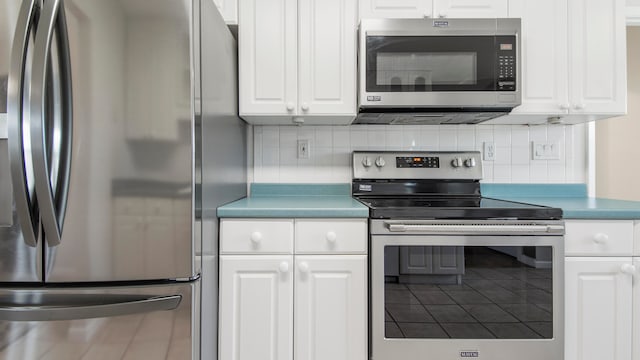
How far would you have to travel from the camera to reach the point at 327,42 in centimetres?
170

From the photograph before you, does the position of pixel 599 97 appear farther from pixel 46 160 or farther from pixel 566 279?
pixel 46 160

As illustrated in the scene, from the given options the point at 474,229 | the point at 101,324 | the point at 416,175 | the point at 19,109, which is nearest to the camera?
the point at 19,109

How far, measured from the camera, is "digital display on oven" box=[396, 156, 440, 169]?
1.97 metres

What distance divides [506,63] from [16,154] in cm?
193

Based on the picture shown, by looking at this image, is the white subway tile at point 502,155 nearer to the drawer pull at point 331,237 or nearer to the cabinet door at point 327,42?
the cabinet door at point 327,42

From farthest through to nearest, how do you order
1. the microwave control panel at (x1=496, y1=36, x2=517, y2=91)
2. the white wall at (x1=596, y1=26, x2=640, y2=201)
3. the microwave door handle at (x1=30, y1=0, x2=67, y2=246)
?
the white wall at (x1=596, y1=26, x2=640, y2=201) < the microwave control panel at (x1=496, y1=36, x2=517, y2=91) < the microwave door handle at (x1=30, y1=0, x2=67, y2=246)

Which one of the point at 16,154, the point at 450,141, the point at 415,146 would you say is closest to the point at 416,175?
the point at 415,146

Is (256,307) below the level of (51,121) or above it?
below

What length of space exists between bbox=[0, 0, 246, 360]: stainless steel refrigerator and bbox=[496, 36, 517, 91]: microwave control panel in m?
1.35

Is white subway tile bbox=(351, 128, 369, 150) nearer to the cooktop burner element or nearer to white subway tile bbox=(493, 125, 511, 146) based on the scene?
the cooktop burner element

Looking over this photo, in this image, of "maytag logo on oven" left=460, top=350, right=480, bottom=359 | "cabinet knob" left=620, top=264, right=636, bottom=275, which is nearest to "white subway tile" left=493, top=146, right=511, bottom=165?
"cabinet knob" left=620, top=264, right=636, bottom=275

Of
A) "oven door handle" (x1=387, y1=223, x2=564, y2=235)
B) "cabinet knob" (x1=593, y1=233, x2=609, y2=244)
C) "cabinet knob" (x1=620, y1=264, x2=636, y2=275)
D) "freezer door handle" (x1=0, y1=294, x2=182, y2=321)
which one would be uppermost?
"oven door handle" (x1=387, y1=223, x2=564, y2=235)

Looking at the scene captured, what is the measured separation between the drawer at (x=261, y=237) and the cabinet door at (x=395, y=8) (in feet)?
3.70

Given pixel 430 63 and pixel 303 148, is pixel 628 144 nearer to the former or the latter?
pixel 430 63
